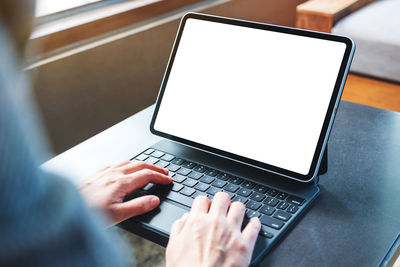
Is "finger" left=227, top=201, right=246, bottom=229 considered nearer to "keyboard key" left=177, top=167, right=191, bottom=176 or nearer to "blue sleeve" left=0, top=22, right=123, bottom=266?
"keyboard key" left=177, top=167, right=191, bottom=176

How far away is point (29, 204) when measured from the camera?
0.61ft

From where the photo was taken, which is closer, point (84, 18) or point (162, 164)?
point (162, 164)

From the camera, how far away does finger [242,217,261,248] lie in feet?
1.75

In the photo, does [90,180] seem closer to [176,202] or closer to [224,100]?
[176,202]

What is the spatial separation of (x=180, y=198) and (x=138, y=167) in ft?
0.31

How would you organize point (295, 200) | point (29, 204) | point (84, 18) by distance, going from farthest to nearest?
point (84, 18)
point (295, 200)
point (29, 204)

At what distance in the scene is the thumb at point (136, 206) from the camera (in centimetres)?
61

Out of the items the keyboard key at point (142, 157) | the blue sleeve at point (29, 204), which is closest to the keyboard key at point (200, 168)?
the keyboard key at point (142, 157)

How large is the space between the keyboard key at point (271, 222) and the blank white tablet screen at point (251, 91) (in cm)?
11

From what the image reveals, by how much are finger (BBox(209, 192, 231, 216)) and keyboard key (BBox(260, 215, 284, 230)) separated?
5cm

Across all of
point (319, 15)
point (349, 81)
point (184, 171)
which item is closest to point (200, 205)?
point (184, 171)

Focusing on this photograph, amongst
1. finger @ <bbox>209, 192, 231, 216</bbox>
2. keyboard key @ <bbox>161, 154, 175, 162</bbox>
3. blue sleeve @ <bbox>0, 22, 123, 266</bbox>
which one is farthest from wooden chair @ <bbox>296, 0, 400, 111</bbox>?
blue sleeve @ <bbox>0, 22, 123, 266</bbox>

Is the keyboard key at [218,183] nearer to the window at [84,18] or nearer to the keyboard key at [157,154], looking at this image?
the keyboard key at [157,154]

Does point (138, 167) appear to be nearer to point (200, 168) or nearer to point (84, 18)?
point (200, 168)
